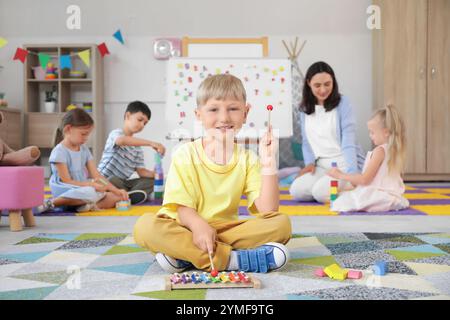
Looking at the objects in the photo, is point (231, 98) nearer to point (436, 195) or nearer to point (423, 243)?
point (423, 243)

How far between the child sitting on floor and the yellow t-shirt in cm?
114

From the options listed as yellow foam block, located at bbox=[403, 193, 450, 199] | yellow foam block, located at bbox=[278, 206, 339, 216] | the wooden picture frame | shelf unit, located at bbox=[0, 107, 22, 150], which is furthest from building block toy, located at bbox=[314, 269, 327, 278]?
shelf unit, located at bbox=[0, 107, 22, 150]

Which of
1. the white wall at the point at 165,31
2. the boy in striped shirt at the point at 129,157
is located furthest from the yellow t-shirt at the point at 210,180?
the white wall at the point at 165,31

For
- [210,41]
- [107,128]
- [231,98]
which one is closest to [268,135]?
[231,98]

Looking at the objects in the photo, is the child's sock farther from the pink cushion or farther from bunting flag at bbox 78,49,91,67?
bunting flag at bbox 78,49,91,67

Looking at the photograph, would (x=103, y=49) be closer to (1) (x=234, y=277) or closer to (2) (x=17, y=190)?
(2) (x=17, y=190)

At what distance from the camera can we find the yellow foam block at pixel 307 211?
84.6 inches

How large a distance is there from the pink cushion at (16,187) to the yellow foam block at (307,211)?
105 centimetres

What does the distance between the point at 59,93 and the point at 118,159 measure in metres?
1.85

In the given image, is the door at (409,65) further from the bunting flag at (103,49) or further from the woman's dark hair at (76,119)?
the woman's dark hair at (76,119)

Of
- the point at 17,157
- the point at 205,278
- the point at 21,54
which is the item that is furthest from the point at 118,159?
the point at 21,54

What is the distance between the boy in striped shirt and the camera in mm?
2629

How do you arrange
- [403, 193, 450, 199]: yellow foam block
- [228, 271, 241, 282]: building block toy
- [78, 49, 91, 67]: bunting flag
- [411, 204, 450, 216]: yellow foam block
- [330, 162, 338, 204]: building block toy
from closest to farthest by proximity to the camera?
[228, 271, 241, 282]: building block toy, [411, 204, 450, 216]: yellow foam block, [330, 162, 338, 204]: building block toy, [403, 193, 450, 199]: yellow foam block, [78, 49, 91, 67]: bunting flag

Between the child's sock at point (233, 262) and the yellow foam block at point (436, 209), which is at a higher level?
the child's sock at point (233, 262)
